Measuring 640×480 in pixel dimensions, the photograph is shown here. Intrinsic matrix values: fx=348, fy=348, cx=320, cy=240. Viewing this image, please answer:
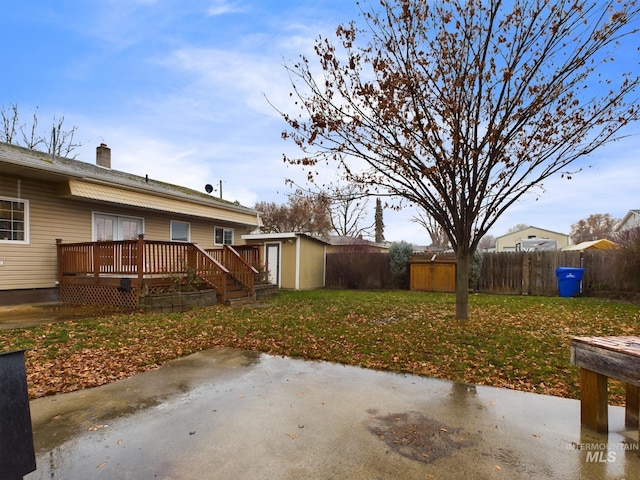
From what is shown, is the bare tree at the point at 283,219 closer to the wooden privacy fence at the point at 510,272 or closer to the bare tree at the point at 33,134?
the bare tree at the point at 33,134

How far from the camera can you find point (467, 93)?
6699 millimetres

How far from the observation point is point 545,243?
1070 inches

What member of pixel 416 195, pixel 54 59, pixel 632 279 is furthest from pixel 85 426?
pixel 632 279

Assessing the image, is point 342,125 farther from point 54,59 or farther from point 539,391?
point 54,59

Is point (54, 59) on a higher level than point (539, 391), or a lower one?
higher

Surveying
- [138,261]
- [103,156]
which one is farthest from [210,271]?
[103,156]

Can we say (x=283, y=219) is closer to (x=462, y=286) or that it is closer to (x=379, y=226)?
(x=379, y=226)

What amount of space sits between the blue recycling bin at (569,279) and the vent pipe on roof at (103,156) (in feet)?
60.4

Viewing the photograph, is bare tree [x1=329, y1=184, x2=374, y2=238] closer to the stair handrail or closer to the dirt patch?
the stair handrail

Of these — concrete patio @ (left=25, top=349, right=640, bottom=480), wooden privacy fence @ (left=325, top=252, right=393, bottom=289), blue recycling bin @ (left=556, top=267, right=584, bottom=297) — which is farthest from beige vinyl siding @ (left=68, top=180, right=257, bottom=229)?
blue recycling bin @ (left=556, top=267, right=584, bottom=297)

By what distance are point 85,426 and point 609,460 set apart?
3.97 meters

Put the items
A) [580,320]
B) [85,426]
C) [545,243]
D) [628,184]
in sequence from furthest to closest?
[545,243] → [628,184] → [580,320] → [85,426]

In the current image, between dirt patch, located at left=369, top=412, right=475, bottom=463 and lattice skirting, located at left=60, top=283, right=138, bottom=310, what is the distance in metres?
7.87

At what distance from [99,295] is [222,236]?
6.95 meters
